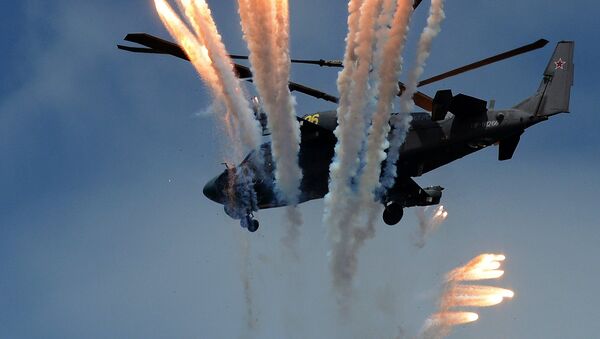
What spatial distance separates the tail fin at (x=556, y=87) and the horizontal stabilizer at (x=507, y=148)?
1641mm

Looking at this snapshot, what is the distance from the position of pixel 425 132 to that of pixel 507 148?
440 cm

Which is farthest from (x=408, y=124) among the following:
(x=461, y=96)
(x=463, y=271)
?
(x=463, y=271)

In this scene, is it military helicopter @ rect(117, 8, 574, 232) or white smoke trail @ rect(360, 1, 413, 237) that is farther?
military helicopter @ rect(117, 8, 574, 232)

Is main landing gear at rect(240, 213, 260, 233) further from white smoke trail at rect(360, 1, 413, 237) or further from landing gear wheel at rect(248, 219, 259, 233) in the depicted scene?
white smoke trail at rect(360, 1, 413, 237)

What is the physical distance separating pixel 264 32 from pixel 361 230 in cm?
1074

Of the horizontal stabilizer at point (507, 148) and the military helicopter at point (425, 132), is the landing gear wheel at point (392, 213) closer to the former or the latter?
the military helicopter at point (425, 132)

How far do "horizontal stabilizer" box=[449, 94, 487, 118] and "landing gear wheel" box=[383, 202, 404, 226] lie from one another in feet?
19.2

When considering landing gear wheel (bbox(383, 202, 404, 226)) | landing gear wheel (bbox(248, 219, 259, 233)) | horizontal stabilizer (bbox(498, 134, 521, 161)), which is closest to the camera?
horizontal stabilizer (bbox(498, 134, 521, 161))

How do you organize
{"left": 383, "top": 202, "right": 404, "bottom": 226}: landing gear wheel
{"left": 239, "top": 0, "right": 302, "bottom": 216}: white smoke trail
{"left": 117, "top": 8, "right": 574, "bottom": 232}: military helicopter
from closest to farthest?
{"left": 239, "top": 0, "right": 302, "bottom": 216}: white smoke trail, {"left": 117, "top": 8, "right": 574, "bottom": 232}: military helicopter, {"left": 383, "top": 202, "right": 404, "bottom": 226}: landing gear wheel

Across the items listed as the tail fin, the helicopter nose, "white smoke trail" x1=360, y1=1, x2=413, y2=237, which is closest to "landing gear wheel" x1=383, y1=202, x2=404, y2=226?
"white smoke trail" x1=360, y1=1, x2=413, y2=237

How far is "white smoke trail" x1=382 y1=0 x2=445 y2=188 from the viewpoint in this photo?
4366 cm

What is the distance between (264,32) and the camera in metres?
44.7

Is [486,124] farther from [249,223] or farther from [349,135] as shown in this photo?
[249,223]

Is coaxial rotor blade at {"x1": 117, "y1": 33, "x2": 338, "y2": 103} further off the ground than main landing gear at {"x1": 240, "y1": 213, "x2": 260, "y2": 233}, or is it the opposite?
coaxial rotor blade at {"x1": 117, "y1": 33, "x2": 338, "y2": 103}
